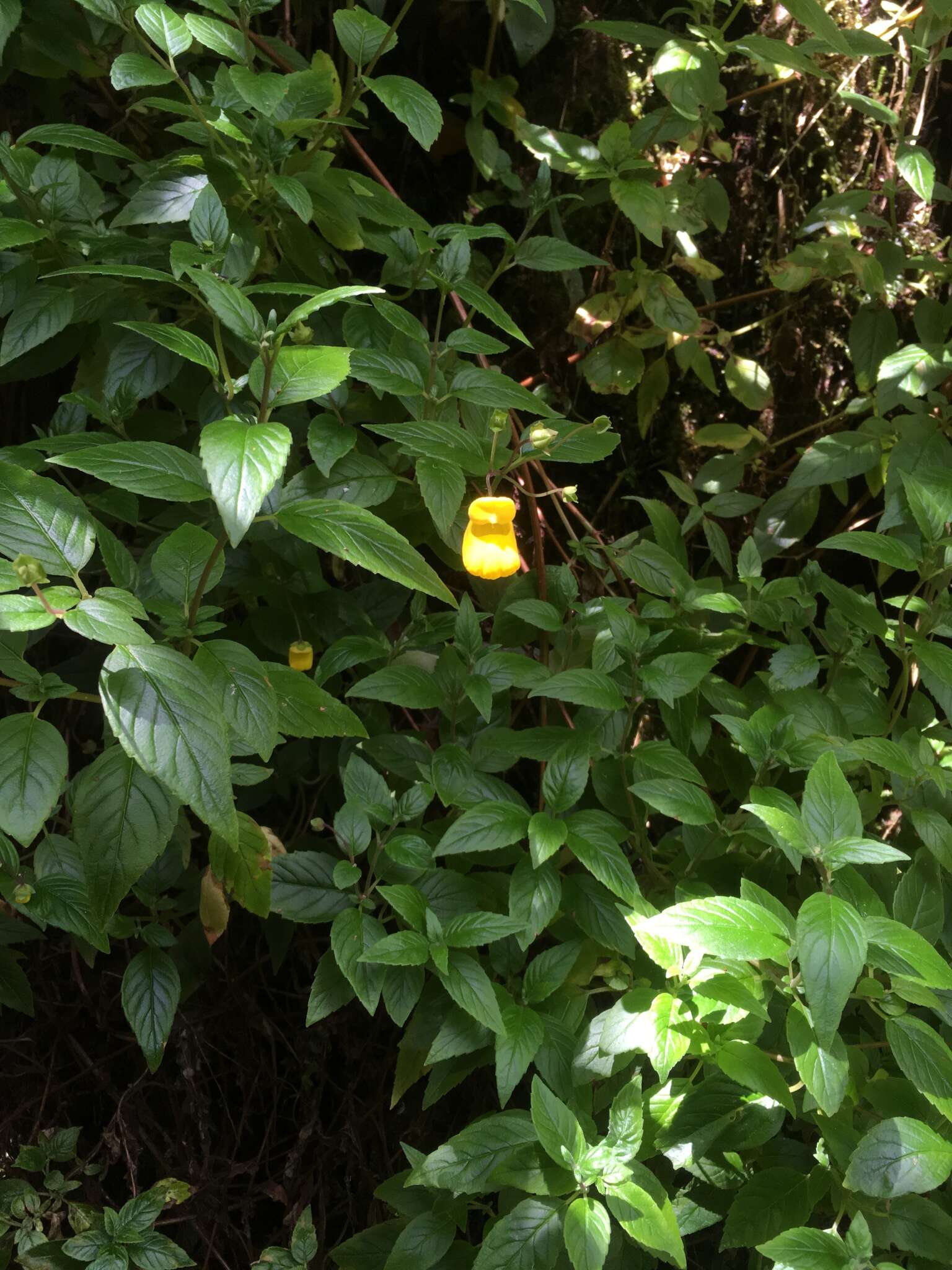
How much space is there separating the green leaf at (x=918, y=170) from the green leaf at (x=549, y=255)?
469mm

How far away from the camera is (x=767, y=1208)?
0.88m

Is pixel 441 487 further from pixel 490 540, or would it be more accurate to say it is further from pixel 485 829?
pixel 485 829

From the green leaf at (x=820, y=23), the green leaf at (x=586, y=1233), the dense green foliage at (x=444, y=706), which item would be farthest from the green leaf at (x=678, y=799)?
the green leaf at (x=820, y=23)

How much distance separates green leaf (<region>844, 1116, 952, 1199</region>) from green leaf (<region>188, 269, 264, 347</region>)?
31.8 inches

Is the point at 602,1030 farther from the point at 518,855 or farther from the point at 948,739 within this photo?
the point at 948,739

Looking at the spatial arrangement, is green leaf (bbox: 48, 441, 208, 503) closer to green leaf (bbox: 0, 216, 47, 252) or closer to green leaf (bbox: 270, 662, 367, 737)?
green leaf (bbox: 270, 662, 367, 737)

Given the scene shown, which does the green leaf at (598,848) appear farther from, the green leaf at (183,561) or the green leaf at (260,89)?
the green leaf at (260,89)

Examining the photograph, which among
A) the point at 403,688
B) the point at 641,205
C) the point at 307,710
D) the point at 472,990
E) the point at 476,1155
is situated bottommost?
the point at 476,1155

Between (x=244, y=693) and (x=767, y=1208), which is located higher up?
(x=244, y=693)

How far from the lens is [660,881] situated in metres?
1.13

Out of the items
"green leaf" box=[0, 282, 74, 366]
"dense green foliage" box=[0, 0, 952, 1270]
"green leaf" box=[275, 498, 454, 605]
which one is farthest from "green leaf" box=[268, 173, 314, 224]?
"green leaf" box=[275, 498, 454, 605]

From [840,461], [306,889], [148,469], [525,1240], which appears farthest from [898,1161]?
[840,461]

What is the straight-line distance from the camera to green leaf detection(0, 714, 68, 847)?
696 mm

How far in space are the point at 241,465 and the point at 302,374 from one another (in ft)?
0.46
